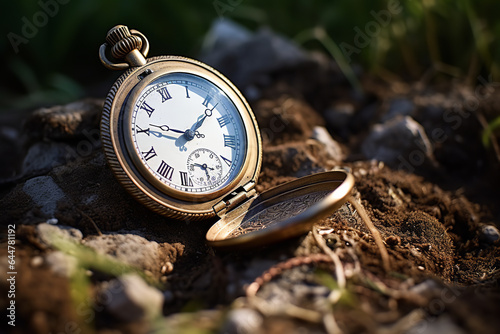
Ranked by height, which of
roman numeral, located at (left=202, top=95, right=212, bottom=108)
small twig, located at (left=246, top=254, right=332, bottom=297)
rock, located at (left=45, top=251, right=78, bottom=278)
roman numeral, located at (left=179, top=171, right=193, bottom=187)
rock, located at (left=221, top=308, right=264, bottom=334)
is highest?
roman numeral, located at (left=202, top=95, right=212, bottom=108)

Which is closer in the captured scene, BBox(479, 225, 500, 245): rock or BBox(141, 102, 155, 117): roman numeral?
BBox(141, 102, 155, 117): roman numeral

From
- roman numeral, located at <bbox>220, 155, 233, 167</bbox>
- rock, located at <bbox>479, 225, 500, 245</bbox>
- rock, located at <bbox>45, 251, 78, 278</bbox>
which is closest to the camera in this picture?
rock, located at <bbox>45, 251, 78, 278</bbox>

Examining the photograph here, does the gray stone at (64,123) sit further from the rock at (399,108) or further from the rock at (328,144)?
the rock at (399,108)

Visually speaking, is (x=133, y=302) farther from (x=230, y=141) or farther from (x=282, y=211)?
(x=230, y=141)

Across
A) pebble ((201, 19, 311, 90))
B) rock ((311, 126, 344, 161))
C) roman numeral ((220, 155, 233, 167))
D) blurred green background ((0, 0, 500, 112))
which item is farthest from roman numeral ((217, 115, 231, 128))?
blurred green background ((0, 0, 500, 112))

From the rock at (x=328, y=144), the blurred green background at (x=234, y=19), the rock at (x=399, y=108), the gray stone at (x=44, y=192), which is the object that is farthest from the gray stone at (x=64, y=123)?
the rock at (x=399, y=108)

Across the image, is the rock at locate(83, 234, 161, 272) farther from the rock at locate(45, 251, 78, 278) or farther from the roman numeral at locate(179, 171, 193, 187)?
the roman numeral at locate(179, 171, 193, 187)
